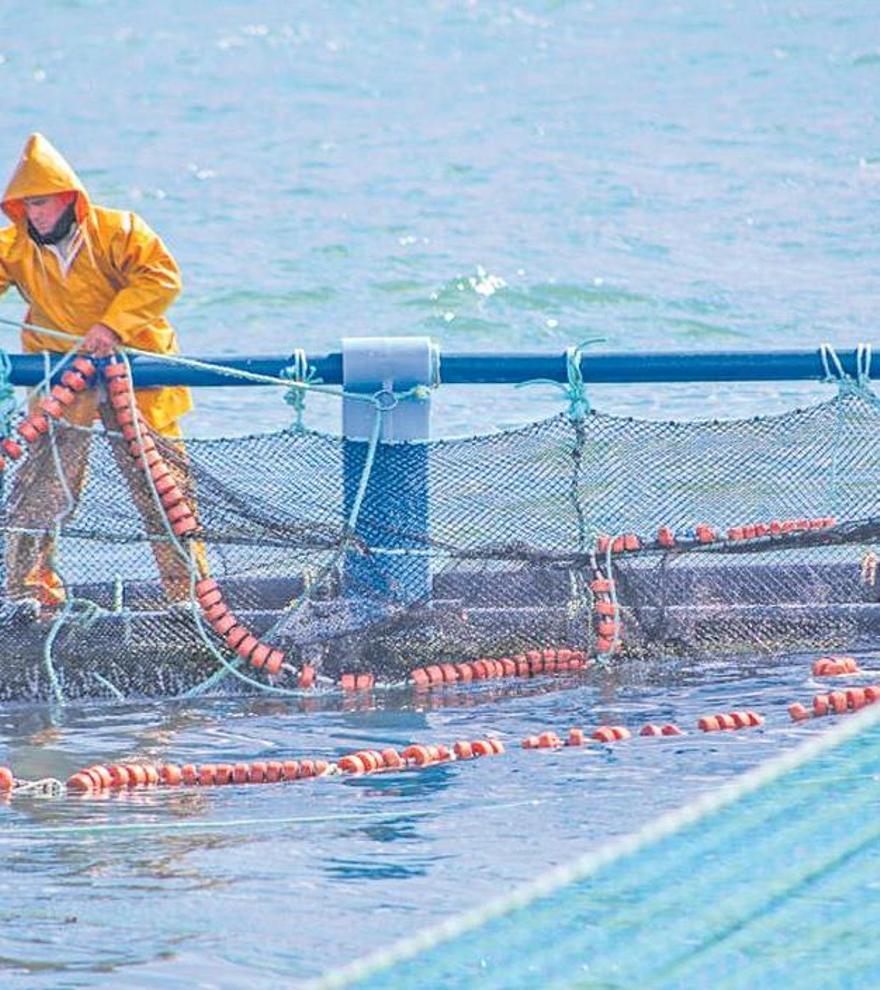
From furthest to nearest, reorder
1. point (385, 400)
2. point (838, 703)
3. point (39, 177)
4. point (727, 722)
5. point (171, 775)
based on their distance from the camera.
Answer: point (385, 400), point (39, 177), point (838, 703), point (727, 722), point (171, 775)

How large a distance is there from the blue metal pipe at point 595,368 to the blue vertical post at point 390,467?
153mm

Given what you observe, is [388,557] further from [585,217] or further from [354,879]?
[585,217]

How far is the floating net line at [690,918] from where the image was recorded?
4.86m

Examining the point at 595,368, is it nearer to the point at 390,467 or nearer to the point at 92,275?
the point at 390,467

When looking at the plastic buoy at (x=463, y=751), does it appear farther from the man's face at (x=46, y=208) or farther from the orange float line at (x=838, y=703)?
the man's face at (x=46, y=208)

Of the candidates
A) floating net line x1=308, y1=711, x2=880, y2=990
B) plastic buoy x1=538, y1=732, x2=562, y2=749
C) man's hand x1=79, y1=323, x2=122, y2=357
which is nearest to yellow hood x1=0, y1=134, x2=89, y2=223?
man's hand x1=79, y1=323, x2=122, y2=357

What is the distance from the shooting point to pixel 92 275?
8.10 metres

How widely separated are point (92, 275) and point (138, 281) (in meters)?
0.24

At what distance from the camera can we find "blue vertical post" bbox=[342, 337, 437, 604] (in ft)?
26.2

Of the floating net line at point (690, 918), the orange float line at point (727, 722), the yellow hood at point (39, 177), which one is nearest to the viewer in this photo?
the floating net line at point (690, 918)

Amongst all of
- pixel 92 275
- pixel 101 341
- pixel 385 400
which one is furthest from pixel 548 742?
pixel 92 275

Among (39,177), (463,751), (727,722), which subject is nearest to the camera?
(463,751)

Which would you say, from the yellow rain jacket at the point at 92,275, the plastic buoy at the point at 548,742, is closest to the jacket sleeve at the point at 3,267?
the yellow rain jacket at the point at 92,275

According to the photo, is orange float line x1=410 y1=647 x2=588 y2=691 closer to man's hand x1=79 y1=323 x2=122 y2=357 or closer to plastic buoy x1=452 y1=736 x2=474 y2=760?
plastic buoy x1=452 y1=736 x2=474 y2=760
